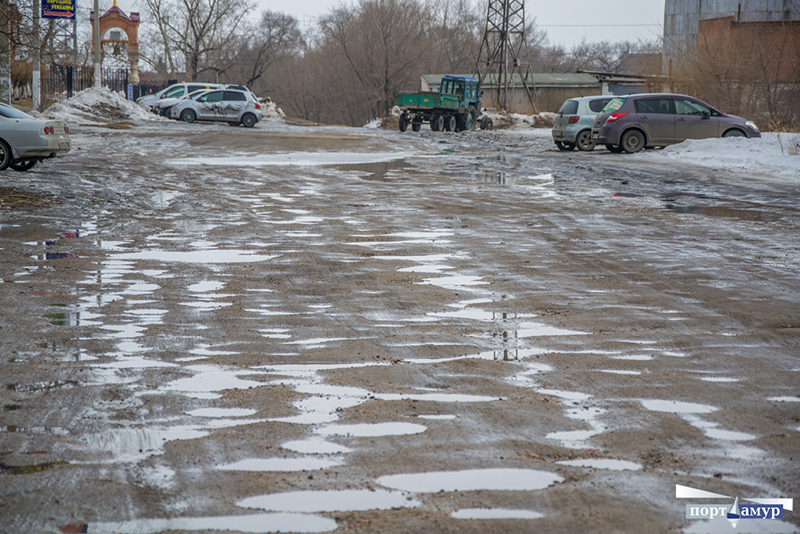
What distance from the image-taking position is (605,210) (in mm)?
12203

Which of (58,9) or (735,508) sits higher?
(58,9)

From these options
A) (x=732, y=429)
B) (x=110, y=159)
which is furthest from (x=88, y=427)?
(x=110, y=159)

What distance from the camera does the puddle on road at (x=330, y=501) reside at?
10.3ft

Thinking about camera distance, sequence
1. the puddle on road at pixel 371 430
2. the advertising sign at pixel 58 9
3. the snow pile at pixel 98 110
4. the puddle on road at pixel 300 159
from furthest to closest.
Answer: the snow pile at pixel 98 110 → the advertising sign at pixel 58 9 → the puddle on road at pixel 300 159 → the puddle on road at pixel 371 430

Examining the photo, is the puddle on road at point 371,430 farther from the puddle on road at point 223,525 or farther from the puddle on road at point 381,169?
the puddle on road at point 381,169

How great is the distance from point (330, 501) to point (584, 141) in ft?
78.9

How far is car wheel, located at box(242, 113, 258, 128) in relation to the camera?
4062 centimetres

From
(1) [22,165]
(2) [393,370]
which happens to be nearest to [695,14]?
(1) [22,165]

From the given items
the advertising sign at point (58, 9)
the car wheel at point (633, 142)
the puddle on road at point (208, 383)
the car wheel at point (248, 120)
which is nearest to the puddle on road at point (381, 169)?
the car wheel at point (633, 142)

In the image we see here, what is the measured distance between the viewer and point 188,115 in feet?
136

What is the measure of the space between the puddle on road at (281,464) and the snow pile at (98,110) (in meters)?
36.1

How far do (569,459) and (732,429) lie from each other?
91 centimetres

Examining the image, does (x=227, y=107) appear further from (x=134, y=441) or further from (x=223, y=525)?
(x=223, y=525)

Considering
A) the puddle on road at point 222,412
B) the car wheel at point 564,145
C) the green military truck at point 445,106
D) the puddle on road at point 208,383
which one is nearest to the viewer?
the puddle on road at point 222,412
